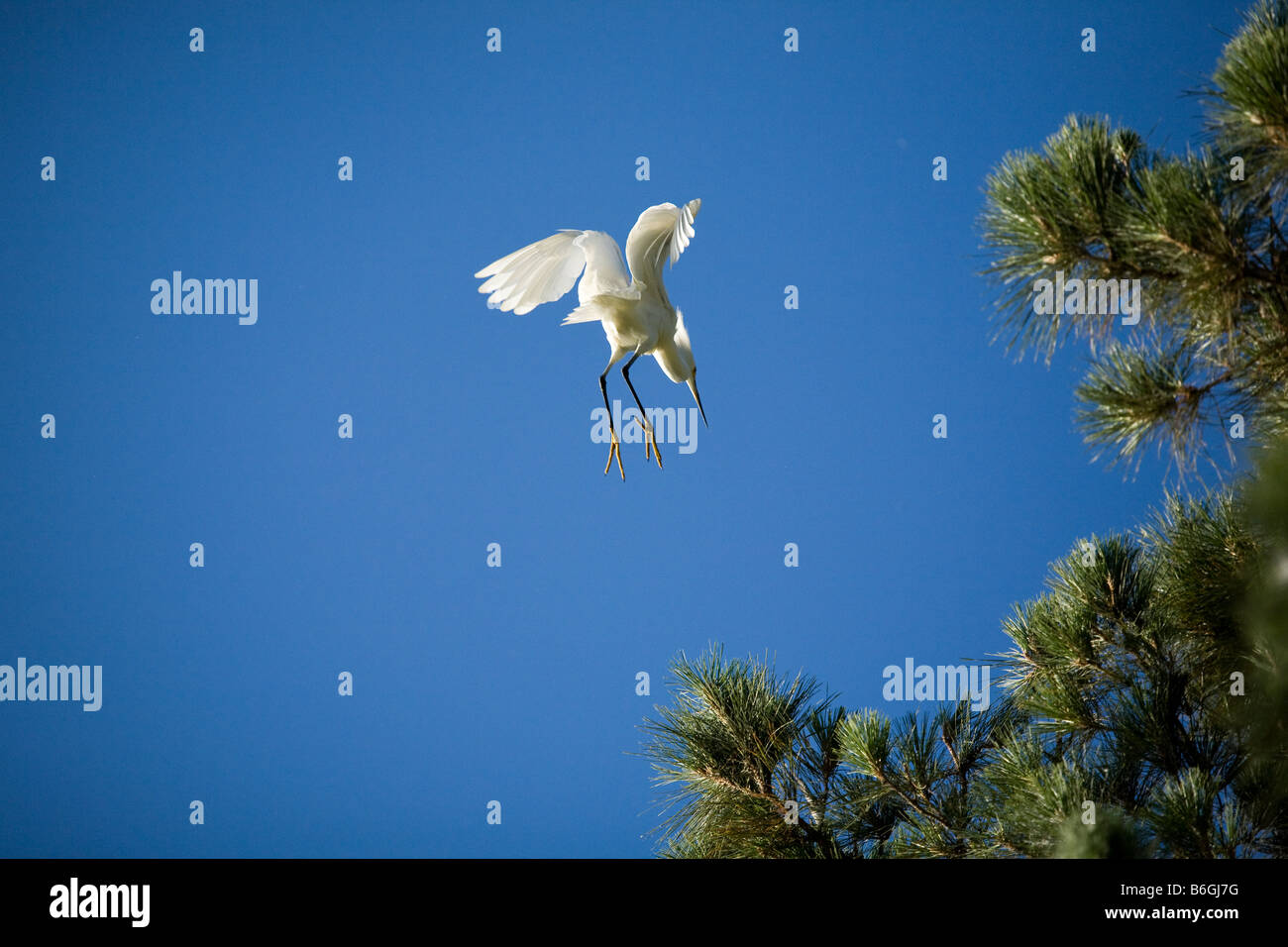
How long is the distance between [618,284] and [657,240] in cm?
12

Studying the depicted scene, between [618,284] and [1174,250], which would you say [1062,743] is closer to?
[1174,250]

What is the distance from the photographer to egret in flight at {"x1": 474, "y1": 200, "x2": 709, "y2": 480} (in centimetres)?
172

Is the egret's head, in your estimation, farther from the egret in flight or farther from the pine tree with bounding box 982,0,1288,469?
the pine tree with bounding box 982,0,1288,469

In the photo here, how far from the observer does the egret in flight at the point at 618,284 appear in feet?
5.63

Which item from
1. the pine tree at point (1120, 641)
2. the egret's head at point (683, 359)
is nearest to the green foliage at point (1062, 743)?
the pine tree at point (1120, 641)

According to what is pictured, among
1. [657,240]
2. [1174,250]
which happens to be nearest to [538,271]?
[657,240]

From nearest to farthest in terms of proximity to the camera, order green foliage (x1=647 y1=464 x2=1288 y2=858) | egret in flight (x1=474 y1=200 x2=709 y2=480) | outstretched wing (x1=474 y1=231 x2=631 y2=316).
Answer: green foliage (x1=647 y1=464 x2=1288 y2=858), egret in flight (x1=474 y1=200 x2=709 y2=480), outstretched wing (x1=474 y1=231 x2=631 y2=316)

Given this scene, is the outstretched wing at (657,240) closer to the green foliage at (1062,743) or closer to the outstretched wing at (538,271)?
the outstretched wing at (538,271)

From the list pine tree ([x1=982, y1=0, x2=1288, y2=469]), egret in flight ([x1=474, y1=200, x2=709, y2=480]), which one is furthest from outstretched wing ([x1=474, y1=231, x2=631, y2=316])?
pine tree ([x1=982, y1=0, x2=1288, y2=469])

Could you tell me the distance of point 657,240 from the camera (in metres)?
1.79
